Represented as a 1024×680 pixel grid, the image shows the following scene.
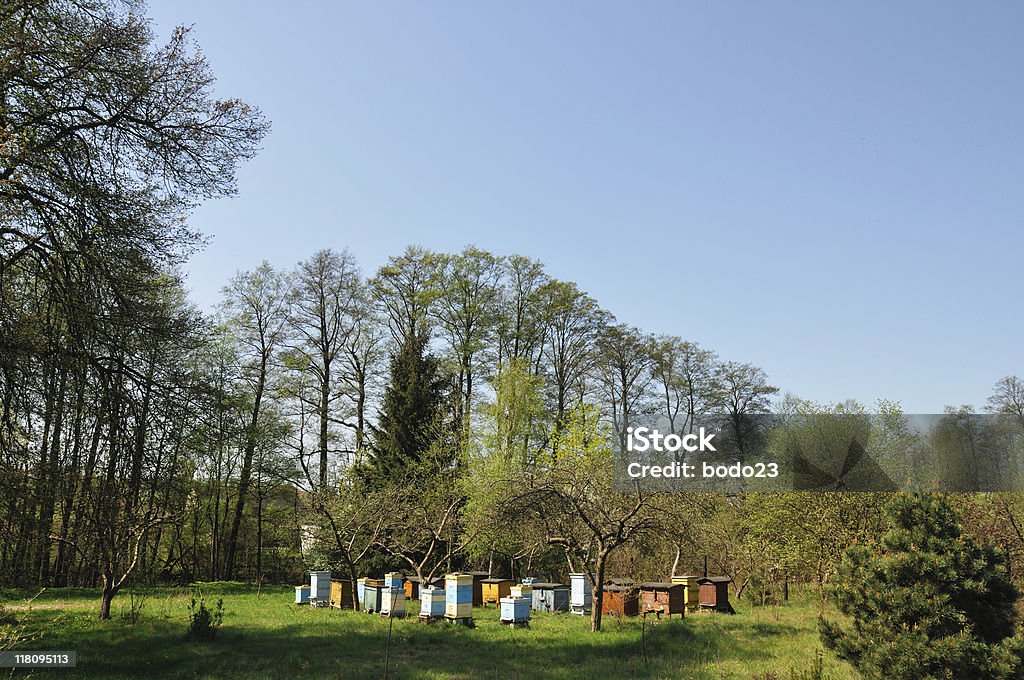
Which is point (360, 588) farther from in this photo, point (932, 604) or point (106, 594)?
point (932, 604)

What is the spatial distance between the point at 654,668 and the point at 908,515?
16.4ft

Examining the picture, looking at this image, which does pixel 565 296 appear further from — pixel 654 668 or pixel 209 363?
pixel 654 668

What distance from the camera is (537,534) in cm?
1788

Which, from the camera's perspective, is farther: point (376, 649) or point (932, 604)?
point (376, 649)

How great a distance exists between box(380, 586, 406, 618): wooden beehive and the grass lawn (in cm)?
44

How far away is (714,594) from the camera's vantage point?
1812 centimetres

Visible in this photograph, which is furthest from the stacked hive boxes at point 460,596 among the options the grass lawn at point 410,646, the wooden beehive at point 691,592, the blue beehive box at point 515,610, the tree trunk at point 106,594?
the wooden beehive at point 691,592

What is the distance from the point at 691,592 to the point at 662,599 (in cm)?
224

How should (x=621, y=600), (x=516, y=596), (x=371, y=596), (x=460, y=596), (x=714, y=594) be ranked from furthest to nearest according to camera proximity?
(x=714, y=594) → (x=371, y=596) → (x=621, y=600) → (x=516, y=596) → (x=460, y=596)

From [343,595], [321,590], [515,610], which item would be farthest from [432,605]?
[321,590]

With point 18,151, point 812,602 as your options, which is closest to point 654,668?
point 18,151

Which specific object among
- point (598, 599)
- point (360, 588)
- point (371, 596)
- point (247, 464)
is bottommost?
point (371, 596)

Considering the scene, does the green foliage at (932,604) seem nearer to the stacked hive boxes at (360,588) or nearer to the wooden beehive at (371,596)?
the wooden beehive at (371,596)

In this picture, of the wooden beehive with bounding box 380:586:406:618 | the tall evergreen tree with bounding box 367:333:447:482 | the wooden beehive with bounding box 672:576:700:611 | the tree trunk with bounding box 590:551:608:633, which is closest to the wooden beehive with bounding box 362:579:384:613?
the wooden beehive with bounding box 380:586:406:618
